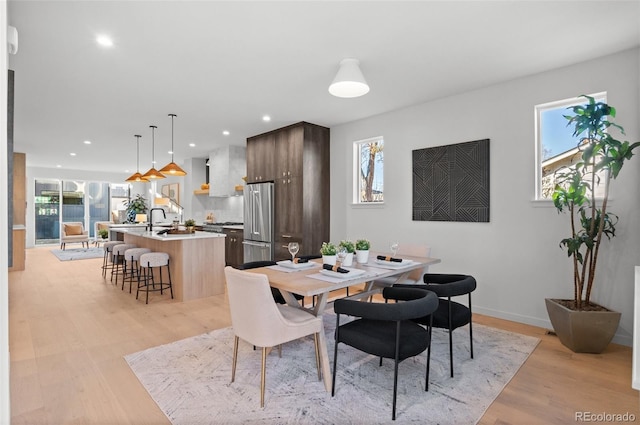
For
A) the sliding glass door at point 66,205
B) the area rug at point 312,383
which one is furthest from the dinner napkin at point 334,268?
the sliding glass door at point 66,205

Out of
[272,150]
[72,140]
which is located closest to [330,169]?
[272,150]

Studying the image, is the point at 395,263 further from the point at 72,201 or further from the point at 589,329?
the point at 72,201

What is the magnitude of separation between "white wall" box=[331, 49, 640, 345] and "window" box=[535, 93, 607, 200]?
3.7 inches

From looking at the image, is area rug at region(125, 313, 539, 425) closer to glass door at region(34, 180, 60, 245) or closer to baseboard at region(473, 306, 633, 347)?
baseboard at region(473, 306, 633, 347)

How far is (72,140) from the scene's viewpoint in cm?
660

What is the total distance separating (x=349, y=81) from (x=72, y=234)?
35.8ft

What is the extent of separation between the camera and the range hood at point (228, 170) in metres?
7.07

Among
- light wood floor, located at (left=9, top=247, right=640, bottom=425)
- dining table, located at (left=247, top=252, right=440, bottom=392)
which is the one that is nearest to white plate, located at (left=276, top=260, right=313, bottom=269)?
dining table, located at (left=247, top=252, right=440, bottom=392)

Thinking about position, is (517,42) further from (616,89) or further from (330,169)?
(330,169)

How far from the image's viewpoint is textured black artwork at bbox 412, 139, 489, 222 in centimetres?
383

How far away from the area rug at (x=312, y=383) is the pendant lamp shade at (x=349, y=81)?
7.47 feet

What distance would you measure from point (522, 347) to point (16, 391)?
3.85 meters
